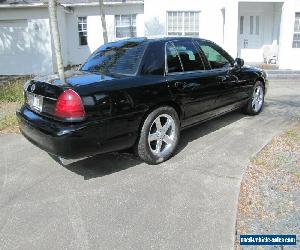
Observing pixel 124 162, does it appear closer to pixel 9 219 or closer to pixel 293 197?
pixel 9 219

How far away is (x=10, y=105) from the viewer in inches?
336

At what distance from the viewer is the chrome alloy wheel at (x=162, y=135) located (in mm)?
4582

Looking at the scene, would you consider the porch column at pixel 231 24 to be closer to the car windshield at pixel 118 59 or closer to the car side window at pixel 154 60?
the car windshield at pixel 118 59

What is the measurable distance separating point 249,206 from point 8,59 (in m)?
16.3

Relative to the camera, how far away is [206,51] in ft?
18.1

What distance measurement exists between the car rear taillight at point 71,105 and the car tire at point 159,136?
0.99m

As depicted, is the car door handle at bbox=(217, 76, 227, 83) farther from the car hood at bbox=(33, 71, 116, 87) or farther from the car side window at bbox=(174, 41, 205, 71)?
the car hood at bbox=(33, 71, 116, 87)

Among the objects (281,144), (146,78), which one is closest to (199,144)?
(281,144)

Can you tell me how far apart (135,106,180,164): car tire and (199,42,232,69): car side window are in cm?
136

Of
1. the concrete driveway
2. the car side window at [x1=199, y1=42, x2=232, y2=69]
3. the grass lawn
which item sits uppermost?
the car side window at [x1=199, y1=42, x2=232, y2=69]

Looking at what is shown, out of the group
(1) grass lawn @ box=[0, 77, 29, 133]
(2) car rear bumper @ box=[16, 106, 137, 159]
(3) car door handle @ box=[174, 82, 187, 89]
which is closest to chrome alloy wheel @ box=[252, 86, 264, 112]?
(3) car door handle @ box=[174, 82, 187, 89]

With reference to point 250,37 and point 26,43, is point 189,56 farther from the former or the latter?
point 26,43

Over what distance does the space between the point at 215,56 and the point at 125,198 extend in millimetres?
3228

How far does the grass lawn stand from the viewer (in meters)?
6.74
